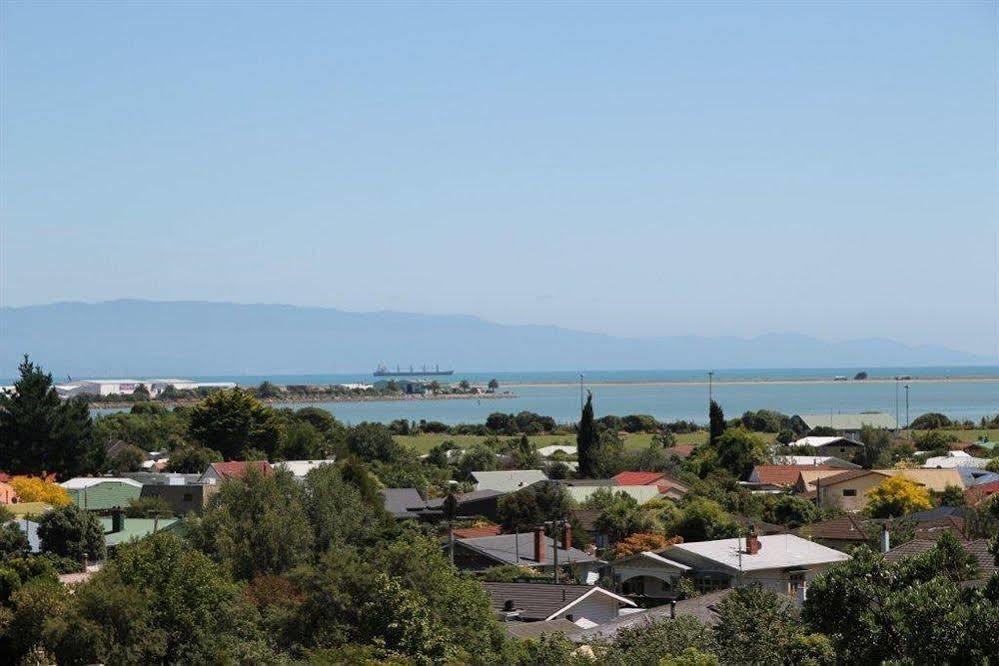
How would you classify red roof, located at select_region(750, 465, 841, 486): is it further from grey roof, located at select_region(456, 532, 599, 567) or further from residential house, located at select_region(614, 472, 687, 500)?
grey roof, located at select_region(456, 532, 599, 567)

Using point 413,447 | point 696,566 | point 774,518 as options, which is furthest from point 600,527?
point 413,447

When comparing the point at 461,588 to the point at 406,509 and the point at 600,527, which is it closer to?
the point at 600,527

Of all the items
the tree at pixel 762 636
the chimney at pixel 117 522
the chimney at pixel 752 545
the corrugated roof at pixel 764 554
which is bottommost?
the chimney at pixel 117 522

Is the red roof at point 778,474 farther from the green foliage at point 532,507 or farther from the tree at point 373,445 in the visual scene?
the tree at point 373,445

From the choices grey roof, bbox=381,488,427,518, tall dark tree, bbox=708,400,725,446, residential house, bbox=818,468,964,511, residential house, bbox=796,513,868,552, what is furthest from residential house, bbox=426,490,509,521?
tall dark tree, bbox=708,400,725,446

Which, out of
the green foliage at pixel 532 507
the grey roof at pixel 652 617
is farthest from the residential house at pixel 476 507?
the grey roof at pixel 652 617

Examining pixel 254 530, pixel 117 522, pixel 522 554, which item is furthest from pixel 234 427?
pixel 254 530
